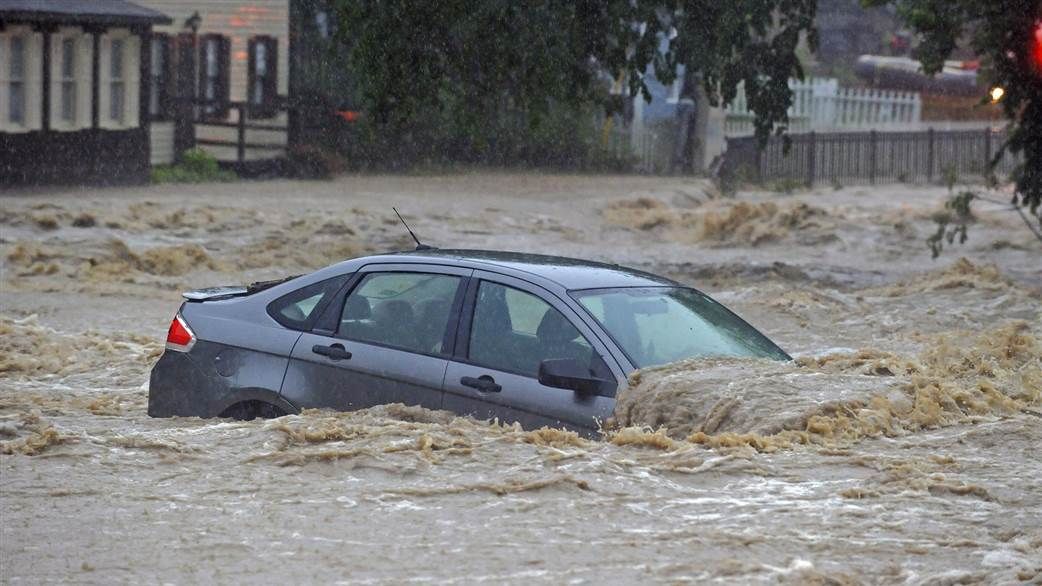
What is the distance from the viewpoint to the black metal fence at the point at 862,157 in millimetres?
34094

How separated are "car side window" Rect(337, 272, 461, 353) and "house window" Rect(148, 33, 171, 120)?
21400mm

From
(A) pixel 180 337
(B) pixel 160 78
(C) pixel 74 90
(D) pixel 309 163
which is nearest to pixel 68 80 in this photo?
(C) pixel 74 90

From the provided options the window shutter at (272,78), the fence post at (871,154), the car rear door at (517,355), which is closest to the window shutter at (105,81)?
the window shutter at (272,78)

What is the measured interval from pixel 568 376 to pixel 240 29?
25170 millimetres

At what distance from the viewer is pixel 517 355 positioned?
24.5 feet

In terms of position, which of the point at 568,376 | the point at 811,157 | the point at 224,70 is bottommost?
the point at 568,376

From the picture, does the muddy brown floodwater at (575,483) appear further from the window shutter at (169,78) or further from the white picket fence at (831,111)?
the white picket fence at (831,111)

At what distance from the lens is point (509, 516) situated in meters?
6.17

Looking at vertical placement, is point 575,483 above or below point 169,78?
below

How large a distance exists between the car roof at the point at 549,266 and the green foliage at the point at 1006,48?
9.40 m

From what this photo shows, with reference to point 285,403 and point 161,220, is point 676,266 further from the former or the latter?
point 285,403

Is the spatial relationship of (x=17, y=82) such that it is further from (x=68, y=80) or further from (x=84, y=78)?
(x=84, y=78)

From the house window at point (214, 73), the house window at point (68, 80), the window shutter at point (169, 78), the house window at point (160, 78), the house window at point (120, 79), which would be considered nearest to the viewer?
the house window at point (68, 80)

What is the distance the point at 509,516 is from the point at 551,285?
1701 mm
